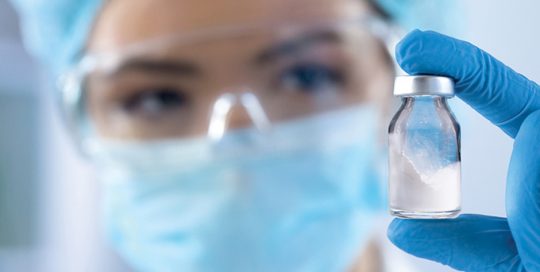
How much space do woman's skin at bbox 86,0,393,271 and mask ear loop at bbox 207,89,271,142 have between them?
0.01m

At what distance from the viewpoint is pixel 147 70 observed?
4.40 ft

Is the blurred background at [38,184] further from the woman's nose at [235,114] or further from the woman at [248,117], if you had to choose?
the woman's nose at [235,114]

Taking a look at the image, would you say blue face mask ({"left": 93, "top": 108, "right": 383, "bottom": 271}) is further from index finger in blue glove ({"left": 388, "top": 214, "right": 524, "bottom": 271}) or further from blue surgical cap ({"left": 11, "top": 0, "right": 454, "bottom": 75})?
index finger in blue glove ({"left": 388, "top": 214, "right": 524, "bottom": 271})

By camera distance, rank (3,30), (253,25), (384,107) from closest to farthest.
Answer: (253,25), (384,107), (3,30)

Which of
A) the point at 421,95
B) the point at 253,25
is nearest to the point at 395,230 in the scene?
the point at 421,95

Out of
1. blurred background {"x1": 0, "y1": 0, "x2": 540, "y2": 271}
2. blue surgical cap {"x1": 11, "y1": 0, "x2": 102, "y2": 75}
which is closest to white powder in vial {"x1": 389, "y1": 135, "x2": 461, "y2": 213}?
blue surgical cap {"x1": 11, "y1": 0, "x2": 102, "y2": 75}

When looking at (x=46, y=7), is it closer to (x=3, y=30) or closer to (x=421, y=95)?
(x=421, y=95)

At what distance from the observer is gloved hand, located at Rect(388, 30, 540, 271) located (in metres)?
0.63

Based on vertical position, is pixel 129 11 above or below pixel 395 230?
above

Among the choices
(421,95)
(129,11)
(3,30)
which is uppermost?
(3,30)

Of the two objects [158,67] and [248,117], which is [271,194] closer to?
[248,117]

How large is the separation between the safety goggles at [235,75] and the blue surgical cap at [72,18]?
0.04 metres

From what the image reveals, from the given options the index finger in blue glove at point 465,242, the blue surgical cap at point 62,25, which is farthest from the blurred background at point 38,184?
the index finger in blue glove at point 465,242

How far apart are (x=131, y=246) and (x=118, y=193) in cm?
12
